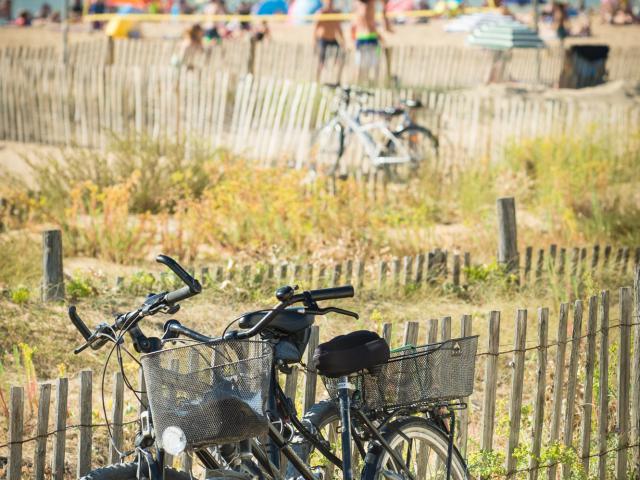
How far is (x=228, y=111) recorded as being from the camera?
543 inches

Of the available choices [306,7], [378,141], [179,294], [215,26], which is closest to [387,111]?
[378,141]

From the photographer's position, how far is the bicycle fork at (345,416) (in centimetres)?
320

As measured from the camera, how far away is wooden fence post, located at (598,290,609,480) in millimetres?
4523

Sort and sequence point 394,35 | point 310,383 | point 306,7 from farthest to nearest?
point 394,35 < point 306,7 < point 310,383

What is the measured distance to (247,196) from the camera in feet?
28.2

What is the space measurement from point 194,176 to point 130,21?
2002 centimetres

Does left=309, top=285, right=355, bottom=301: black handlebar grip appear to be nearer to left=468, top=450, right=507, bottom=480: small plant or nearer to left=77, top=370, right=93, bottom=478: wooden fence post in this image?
left=77, top=370, right=93, bottom=478: wooden fence post

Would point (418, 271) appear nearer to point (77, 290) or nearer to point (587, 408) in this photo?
point (77, 290)

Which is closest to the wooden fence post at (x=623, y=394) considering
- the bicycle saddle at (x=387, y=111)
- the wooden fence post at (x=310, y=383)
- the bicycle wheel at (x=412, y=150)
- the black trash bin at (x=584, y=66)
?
the wooden fence post at (x=310, y=383)

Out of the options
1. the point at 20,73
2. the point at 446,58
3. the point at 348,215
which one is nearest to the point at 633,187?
the point at 348,215

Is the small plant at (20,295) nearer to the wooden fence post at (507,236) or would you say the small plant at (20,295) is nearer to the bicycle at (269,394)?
the wooden fence post at (507,236)

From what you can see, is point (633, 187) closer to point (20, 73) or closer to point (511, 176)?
point (511, 176)

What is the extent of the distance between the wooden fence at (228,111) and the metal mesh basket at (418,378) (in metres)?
7.96

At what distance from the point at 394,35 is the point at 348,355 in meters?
31.0
